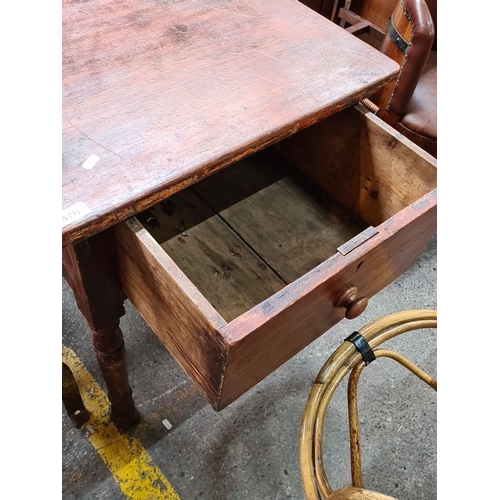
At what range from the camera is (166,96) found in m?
0.77

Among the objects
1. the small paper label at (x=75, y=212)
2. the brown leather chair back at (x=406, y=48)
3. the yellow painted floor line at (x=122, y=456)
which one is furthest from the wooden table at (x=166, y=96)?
the brown leather chair back at (x=406, y=48)

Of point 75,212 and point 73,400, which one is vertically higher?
point 75,212

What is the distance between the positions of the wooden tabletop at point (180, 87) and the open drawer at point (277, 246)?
0.25 ft

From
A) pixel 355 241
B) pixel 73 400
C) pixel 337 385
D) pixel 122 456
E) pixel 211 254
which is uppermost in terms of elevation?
pixel 355 241

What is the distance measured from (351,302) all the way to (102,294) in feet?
1.28

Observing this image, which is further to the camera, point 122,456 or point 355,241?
point 122,456

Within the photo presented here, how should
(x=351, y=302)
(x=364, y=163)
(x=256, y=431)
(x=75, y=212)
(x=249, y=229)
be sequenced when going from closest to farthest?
(x=75, y=212) < (x=351, y=302) < (x=364, y=163) < (x=249, y=229) < (x=256, y=431)

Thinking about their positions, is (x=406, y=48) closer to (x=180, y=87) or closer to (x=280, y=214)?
(x=280, y=214)

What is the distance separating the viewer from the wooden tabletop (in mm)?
664

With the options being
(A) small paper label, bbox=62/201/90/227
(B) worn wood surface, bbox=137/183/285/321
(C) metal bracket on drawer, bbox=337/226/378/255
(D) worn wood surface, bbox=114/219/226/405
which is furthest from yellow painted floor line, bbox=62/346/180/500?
(C) metal bracket on drawer, bbox=337/226/378/255

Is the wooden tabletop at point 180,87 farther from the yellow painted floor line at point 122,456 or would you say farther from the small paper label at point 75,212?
the yellow painted floor line at point 122,456

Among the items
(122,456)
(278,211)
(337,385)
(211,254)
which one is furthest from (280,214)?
(122,456)

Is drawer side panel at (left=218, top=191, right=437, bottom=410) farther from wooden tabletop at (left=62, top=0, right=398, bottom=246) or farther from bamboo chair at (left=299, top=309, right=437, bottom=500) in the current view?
wooden tabletop at (left=62, top=0, right=398, bottom=246)

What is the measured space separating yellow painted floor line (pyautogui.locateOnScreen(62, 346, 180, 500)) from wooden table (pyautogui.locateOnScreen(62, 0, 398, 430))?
0.27m
